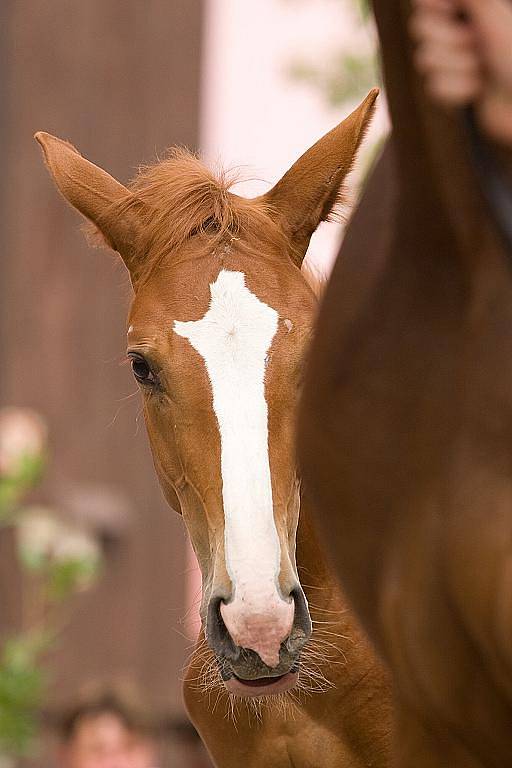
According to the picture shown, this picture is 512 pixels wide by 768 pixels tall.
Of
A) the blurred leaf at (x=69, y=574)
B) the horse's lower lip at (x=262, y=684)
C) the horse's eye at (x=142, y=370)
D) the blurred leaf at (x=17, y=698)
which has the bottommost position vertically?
the blurred leaf at (x=17, y=698)

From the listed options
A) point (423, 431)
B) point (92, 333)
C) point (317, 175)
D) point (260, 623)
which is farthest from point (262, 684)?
point (92, 333)

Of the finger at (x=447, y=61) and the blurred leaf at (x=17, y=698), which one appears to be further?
the blurred leaf at (x=17, y=698)

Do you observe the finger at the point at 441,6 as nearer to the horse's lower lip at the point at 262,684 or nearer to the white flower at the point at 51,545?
the horse's lower lip at the point at 262,684

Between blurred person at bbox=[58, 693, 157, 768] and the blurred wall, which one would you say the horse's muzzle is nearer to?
blurred person at bbox=[58, 693, 157, 768]

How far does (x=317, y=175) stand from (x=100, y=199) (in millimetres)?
420

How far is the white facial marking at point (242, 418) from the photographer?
7.22 feet

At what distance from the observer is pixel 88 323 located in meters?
8.18

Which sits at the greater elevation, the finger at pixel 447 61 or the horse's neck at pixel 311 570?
the finger at pixel 447 61

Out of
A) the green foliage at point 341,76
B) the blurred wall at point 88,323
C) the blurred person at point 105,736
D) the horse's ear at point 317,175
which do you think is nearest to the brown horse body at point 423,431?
the horse's ear at point 317,175

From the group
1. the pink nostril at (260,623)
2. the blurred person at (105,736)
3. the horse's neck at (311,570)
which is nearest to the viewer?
the pink nostril at (260,623)

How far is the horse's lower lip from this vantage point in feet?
7.38

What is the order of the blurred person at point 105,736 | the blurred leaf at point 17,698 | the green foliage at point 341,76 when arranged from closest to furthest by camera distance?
the blurred person at point 105,736
the blurred leaf at point 17,698
the green foliage at point 341,76

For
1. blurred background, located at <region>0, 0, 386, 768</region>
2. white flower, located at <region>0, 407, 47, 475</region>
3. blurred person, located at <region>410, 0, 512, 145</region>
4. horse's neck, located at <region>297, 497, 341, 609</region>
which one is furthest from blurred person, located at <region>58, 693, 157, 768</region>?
blurred person, located at <region>410, 0, 512, 145</region>

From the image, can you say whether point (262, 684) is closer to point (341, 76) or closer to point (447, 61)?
point (447, 61)
